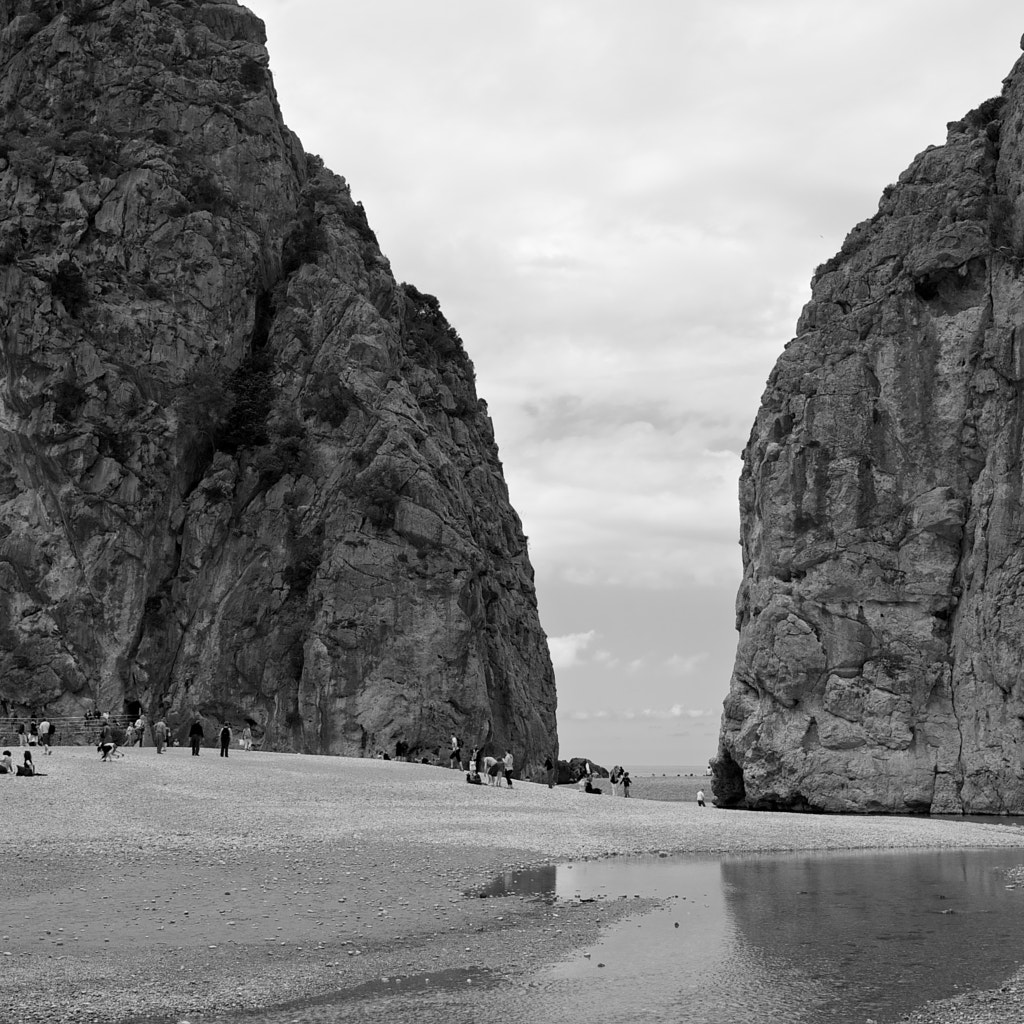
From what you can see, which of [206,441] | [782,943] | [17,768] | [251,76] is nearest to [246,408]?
[206,441]

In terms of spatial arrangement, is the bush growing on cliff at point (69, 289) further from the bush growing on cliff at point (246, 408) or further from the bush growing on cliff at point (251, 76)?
the bush growing on cliff at point (251, 76)

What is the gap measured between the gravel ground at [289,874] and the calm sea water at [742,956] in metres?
0.54

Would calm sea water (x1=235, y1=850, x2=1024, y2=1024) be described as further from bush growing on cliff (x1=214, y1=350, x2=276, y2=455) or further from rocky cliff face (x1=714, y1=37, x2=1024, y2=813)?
bush growing on cliff (x1=214, y1=350, x2=276, y2=455)

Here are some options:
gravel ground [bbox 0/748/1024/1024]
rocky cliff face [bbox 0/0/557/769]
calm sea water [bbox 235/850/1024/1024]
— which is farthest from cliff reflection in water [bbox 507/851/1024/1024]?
rocky cliff face [bbox 0/0/557/769]

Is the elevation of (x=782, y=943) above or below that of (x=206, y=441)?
below

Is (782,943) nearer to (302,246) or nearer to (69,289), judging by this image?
(69,289)

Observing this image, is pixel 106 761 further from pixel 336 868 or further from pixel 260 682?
pixel 260 682

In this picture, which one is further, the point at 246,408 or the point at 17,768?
the point at 246,408

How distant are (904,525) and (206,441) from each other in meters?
47.1

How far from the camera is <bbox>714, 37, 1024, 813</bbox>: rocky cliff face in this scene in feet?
188

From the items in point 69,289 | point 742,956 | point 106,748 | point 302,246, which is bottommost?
point 742,956

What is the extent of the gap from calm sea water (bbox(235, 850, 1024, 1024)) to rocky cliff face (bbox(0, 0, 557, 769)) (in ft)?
162

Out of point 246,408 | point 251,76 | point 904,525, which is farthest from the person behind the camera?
point 251,76

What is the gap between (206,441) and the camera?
8206 centimetres
